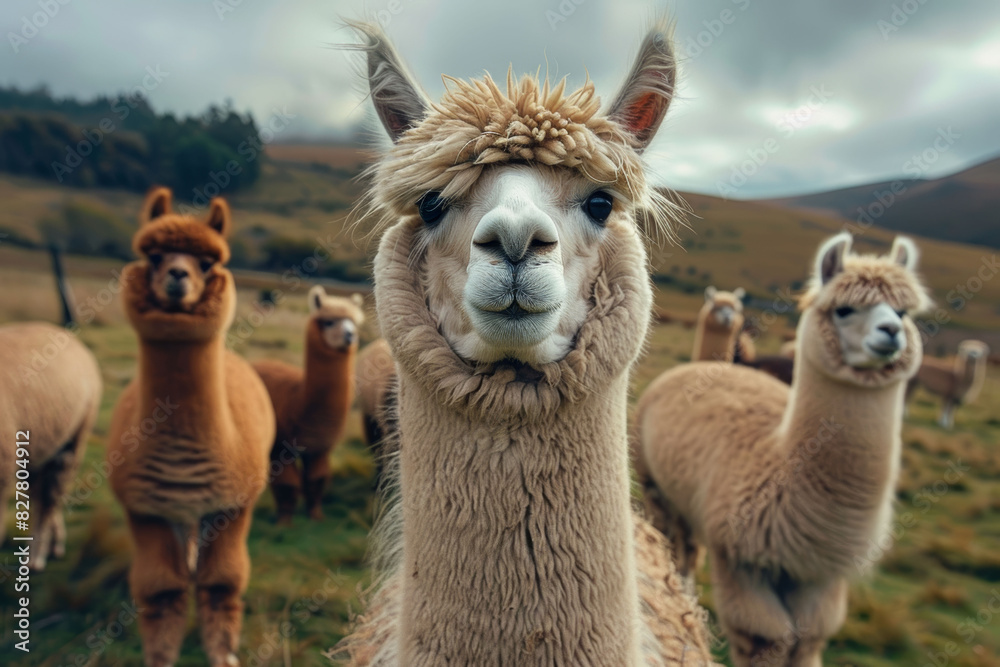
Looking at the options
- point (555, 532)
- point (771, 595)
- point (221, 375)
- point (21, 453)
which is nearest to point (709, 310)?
point (771, 595)

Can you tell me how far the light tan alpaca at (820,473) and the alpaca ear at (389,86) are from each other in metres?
2.90

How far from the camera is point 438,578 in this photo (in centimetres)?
146

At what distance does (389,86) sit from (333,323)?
4129 millimetres

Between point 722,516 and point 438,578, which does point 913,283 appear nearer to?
point 722,516

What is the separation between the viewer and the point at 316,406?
5.63 metres

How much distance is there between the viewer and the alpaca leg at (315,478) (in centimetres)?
583

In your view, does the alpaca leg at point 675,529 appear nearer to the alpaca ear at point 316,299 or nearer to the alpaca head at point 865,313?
the alpaca head at point 865,313

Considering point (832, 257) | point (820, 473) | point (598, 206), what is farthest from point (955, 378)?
point (598, 206)

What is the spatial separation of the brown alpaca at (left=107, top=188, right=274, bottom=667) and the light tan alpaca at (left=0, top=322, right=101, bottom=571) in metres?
0.78

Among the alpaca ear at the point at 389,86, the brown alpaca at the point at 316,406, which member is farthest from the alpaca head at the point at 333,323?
the alpaca ear at the point at 389,86

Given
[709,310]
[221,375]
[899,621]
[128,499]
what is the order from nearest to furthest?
1. [128,499]
2. [221,375]
3. [899,621]
4. [709,310]

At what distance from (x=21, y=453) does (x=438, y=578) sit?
386 centimetres

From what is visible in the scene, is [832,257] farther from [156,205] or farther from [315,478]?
[315,478]

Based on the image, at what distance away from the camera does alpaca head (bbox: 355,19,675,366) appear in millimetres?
1312
